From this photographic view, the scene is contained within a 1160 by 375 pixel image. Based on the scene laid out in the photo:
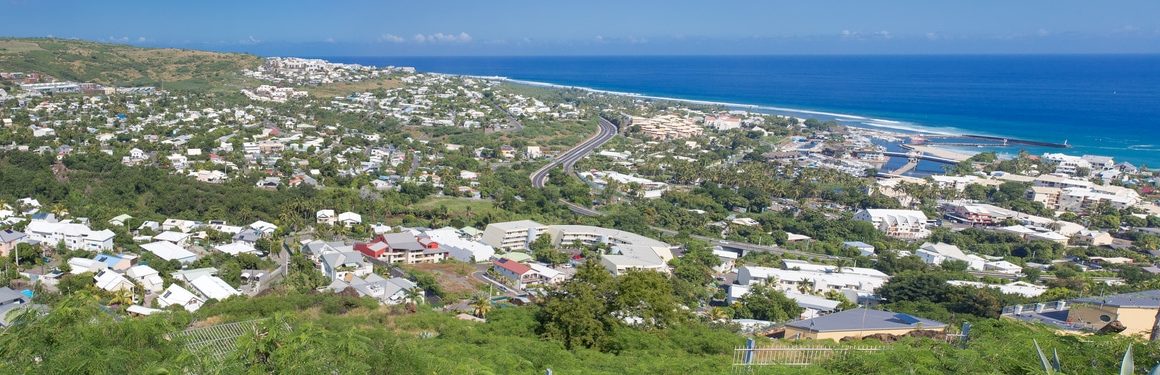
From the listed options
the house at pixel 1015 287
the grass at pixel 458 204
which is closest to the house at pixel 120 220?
the grass at pixel 458 204

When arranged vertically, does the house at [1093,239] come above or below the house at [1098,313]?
below

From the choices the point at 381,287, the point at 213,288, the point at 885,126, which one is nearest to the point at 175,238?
the point at 213,288

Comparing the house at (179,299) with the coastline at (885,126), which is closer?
the house at (179,299)

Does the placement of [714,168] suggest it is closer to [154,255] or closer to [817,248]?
[817,248]

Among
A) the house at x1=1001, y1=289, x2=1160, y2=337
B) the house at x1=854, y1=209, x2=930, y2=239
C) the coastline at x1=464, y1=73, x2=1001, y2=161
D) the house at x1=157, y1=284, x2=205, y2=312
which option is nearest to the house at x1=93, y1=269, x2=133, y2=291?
the house at x1=157, y1=284, x2=205, y2=312

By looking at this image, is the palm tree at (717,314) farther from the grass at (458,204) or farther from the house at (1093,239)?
the house at (1093,239)

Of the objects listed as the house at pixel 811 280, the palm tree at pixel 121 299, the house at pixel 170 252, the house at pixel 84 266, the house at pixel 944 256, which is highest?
the palm tree at pixel 121 299
